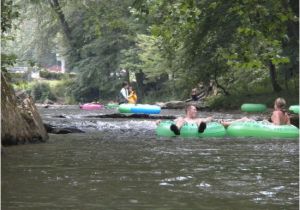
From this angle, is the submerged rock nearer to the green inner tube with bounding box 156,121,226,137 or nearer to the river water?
the river water

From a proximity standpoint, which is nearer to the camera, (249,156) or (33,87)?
(249,156)

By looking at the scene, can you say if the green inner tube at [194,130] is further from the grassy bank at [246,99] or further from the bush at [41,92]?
the bush at [41,92]

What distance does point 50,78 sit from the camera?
57188 mm

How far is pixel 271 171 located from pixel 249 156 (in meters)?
1.64

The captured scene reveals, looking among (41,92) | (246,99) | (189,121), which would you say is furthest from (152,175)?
(41,92)

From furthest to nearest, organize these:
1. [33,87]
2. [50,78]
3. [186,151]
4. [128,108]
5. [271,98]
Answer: [50,78] < [33,87] < [271,98] < [128,108] < [186,151]

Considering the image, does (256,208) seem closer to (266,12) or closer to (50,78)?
(266,12)

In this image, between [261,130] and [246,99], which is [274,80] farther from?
[261,130]

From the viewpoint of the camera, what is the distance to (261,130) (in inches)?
502

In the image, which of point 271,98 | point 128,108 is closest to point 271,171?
point 128,108

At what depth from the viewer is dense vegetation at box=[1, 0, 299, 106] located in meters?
8.33

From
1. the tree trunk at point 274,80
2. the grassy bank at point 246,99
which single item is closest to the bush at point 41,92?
the grassy bank at point 246,99

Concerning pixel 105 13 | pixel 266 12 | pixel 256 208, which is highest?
pixel 105 13

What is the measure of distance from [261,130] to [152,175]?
599 cm
